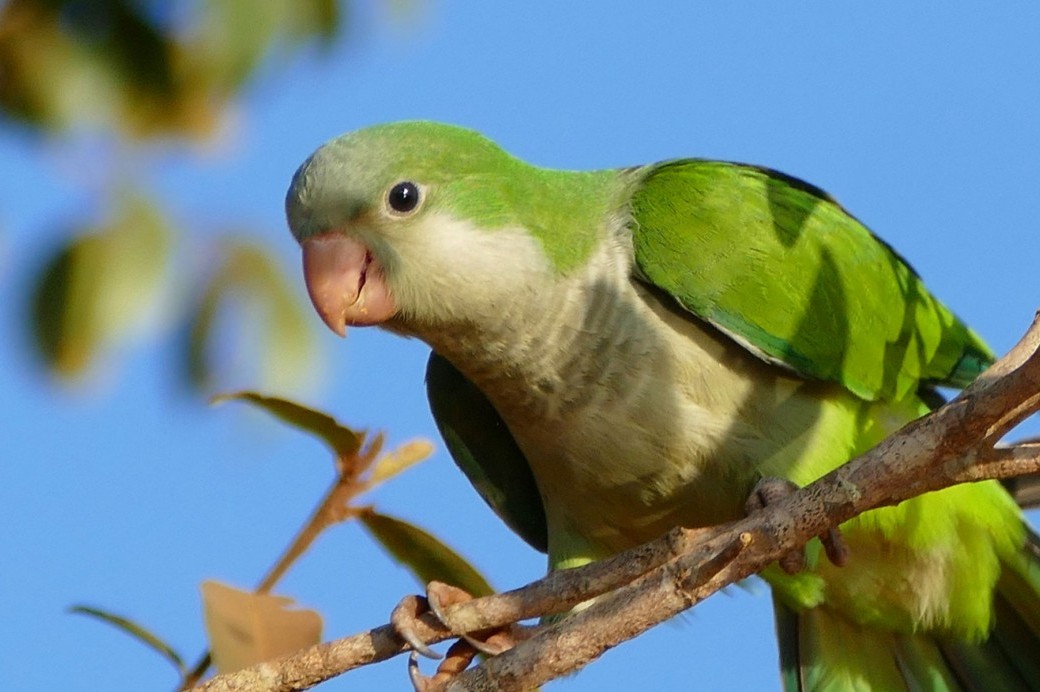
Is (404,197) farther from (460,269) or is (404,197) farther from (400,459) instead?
(400,459)

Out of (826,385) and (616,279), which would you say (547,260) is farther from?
(826,385)

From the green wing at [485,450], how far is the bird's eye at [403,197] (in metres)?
0.66

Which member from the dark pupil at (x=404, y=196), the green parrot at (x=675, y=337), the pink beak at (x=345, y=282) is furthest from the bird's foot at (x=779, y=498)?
the dark pupil at (x=404, y=196)

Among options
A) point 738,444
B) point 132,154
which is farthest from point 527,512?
point 132,154

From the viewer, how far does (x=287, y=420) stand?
2.24 m

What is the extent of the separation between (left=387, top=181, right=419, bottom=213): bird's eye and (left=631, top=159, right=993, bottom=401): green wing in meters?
0.55

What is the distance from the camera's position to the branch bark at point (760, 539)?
1884 millimetres

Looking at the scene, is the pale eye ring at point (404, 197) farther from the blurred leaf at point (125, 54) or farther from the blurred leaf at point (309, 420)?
the blurred leaf at point (309, 420)

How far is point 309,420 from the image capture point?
2164 millimetres

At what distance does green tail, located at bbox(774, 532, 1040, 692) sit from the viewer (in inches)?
137

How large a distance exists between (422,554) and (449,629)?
0.17 meters

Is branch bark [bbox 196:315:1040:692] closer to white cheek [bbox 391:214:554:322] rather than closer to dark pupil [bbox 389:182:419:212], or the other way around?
white cheek [bbox 391:214:554:322]

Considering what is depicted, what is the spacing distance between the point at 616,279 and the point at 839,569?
3.17ft

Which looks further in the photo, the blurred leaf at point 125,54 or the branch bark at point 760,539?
the blurred leaf at point 125,54
